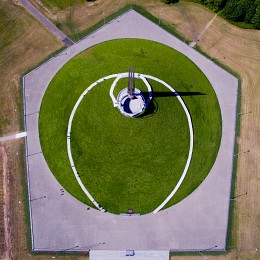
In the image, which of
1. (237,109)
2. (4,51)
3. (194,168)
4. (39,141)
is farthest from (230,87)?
(4,51)

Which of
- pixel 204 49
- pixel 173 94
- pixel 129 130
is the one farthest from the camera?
pixel 204 49

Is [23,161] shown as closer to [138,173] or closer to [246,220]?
[138,173]

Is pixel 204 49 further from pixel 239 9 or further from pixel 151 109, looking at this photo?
pixel 151 109

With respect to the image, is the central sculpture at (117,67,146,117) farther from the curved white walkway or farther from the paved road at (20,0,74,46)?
the paved road at (20,0,74,46)

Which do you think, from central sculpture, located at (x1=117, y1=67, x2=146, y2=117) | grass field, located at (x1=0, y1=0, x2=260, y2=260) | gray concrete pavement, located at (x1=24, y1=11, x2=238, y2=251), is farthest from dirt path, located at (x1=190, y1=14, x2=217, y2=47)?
gray concrete pavement, located at (x1=24, y1=11, x2=238, y2=251)

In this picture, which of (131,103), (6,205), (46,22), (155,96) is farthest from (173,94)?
(6,205)
